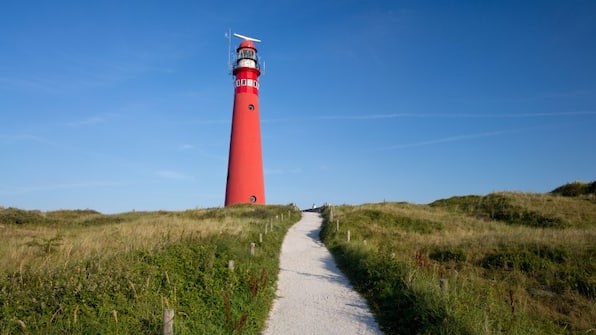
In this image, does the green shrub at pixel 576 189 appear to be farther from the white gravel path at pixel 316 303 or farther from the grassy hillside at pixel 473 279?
the white gravel path at pixel 316 303

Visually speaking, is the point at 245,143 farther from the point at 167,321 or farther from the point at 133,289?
the point at 167,321

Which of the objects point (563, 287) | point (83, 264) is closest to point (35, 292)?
point (83, 264)

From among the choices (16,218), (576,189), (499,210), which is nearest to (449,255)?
(499,210)

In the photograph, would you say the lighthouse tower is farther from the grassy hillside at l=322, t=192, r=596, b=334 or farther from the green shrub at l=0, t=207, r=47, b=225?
the green shrub at l=0, t=207, r=47, b=225

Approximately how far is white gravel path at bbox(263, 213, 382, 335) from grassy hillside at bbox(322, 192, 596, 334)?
1.39 ft

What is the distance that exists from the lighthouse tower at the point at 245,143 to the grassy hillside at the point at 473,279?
1274 cm

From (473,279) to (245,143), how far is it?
2704 cm

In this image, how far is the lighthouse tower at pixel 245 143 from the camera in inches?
1394

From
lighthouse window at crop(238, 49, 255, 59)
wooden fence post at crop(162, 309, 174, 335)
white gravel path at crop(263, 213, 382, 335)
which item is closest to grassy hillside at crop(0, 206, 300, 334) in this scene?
white gravel path at crop(263, 213, 382, 335)

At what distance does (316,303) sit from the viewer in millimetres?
9273

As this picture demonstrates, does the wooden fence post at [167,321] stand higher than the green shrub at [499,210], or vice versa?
the green shrub at [499,210]

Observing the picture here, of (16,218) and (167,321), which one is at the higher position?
(16,218)

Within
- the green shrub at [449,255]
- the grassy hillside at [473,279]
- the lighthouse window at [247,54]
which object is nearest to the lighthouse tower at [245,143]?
the lighthouse window at [247,54]

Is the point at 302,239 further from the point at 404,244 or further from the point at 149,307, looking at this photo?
the point at 149,307
